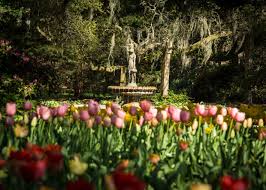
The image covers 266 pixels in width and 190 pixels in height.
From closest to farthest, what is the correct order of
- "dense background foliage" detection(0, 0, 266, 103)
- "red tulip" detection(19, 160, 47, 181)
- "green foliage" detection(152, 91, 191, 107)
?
"red tulip" detection(19, 160, 47, 181)
"dense background foliage" detection(0, 0, 266, 103)
"green foliage" detection(152, 91, 191, 107)

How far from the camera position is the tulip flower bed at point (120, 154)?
7.09ft

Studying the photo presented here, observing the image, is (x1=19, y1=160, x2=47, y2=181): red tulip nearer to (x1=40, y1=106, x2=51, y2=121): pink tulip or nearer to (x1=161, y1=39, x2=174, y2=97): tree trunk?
(x1=40, y1=106, x2=51, y2=121): pink tulip

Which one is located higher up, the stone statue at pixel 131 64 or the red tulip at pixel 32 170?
the stone statue at pixel 131 64

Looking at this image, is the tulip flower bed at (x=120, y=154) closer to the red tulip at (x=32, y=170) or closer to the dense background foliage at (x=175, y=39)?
the red tulip at (x=32, y=170)

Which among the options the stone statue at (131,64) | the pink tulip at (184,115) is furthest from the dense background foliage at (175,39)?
the pink tulip at (184,115)

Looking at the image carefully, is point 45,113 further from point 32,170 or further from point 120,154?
point 32,170

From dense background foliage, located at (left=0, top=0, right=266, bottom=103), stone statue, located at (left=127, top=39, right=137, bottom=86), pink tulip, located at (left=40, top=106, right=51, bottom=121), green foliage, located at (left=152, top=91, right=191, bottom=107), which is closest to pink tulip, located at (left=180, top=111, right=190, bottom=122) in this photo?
pink tulip, located at (left=40, top=106, right=51, bottom=121)

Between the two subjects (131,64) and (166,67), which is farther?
(166,67)

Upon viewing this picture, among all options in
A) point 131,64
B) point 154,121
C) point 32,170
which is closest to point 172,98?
point 131,64

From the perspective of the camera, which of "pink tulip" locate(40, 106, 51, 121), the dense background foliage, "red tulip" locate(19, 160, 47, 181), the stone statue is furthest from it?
the stone statue

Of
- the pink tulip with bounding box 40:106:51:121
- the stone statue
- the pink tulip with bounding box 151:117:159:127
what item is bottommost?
the pink tulip with bounding box 151:117:159:127

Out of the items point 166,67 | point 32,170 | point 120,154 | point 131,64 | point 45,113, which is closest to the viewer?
point 32,170

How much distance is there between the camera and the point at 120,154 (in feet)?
11.0

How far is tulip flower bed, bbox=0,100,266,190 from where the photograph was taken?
2.16 metres
